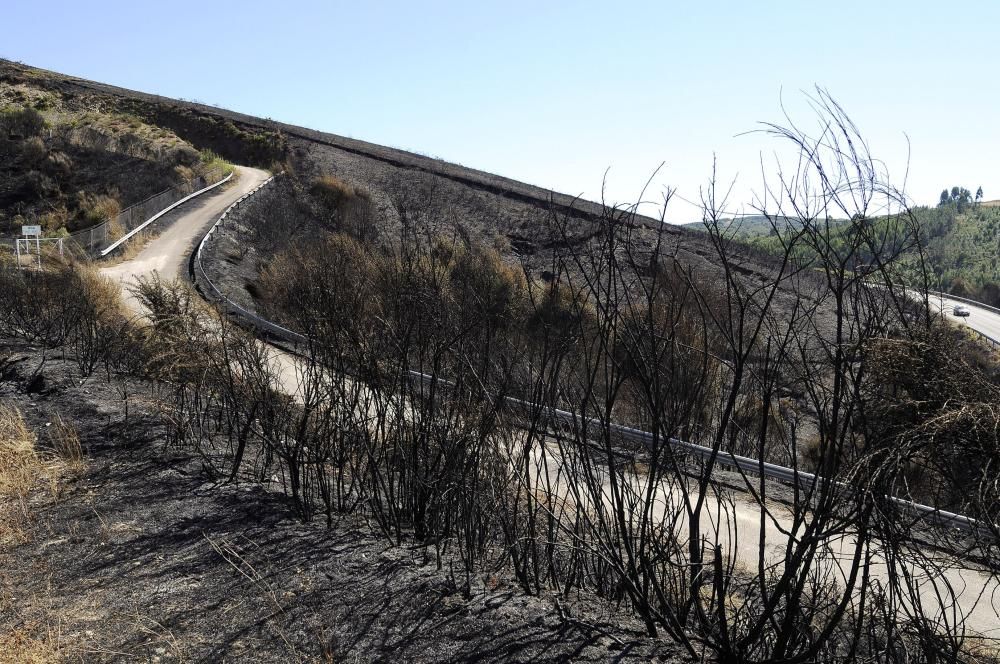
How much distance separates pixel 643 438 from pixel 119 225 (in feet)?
97.4

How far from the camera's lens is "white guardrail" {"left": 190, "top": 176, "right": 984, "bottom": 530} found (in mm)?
4601

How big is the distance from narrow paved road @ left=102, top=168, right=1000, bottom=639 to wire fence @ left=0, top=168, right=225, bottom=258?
3.32 feet

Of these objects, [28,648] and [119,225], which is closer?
[28,648]

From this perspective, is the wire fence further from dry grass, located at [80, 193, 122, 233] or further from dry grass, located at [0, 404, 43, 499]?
dry grass, located at [0, 404, 43, 499]

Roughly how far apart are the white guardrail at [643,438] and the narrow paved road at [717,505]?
1.06 ft

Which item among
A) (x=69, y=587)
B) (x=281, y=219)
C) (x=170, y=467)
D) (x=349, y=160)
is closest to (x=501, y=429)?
→ (x=69, y=587)

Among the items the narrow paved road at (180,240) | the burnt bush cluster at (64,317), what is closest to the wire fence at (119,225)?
the narrow paved road at (180,240)

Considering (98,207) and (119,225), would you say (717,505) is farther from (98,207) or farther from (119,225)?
(98,207)

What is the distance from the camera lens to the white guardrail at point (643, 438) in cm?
460

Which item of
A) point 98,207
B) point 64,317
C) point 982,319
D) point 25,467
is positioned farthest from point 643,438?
point 982,319

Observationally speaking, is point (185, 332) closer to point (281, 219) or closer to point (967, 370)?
point (967, 370)

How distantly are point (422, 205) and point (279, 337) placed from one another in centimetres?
2379

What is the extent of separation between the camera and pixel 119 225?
31406 mm

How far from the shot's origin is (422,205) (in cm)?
4366
